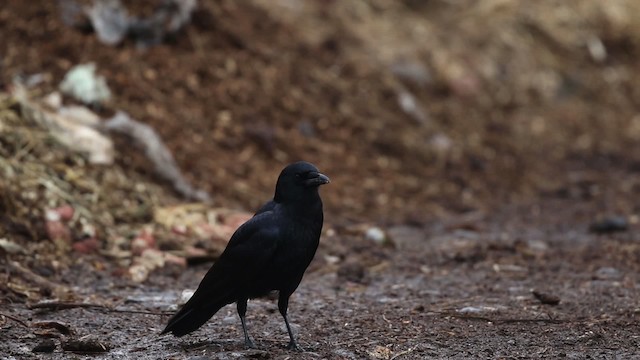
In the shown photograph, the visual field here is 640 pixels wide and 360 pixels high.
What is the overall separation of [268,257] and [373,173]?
18.3 feet

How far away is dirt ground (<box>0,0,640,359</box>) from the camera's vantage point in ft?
16.1

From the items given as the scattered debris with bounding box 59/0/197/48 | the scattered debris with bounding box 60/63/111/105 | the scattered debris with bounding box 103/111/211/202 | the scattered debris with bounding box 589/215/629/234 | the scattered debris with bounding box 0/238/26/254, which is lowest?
the scattered debris with bounding box 589/215/629/234

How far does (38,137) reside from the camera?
281 inches

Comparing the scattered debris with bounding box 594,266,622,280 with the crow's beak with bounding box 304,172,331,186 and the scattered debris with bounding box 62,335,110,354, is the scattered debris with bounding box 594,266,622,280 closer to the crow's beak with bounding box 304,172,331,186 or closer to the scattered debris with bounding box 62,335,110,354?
the crow's beak with bounding box 304,172,331,186

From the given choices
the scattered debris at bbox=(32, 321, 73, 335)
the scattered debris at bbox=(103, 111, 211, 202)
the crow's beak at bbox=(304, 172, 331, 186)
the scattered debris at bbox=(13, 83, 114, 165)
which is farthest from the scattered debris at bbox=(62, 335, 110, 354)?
the scattered debris at bbox=(103, 111, 211, 202)

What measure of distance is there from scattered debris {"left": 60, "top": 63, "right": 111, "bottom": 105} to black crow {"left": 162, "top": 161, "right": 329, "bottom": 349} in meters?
4.30

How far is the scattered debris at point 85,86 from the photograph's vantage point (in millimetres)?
8367

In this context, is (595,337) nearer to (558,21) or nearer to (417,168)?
(417,168)

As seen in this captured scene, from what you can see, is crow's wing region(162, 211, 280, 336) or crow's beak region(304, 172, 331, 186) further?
crow's beak region(304, 172, 331, 186)

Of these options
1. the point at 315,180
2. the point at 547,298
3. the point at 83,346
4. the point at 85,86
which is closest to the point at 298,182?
the point at 315,180

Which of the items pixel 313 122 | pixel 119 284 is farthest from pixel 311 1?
pixel 119 284

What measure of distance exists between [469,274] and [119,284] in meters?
2.35

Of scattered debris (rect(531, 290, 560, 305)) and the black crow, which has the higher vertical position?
the black crow

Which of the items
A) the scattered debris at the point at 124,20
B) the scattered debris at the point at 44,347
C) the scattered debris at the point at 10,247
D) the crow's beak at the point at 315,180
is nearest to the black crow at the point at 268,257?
the crow's beak at the point at 315,180
